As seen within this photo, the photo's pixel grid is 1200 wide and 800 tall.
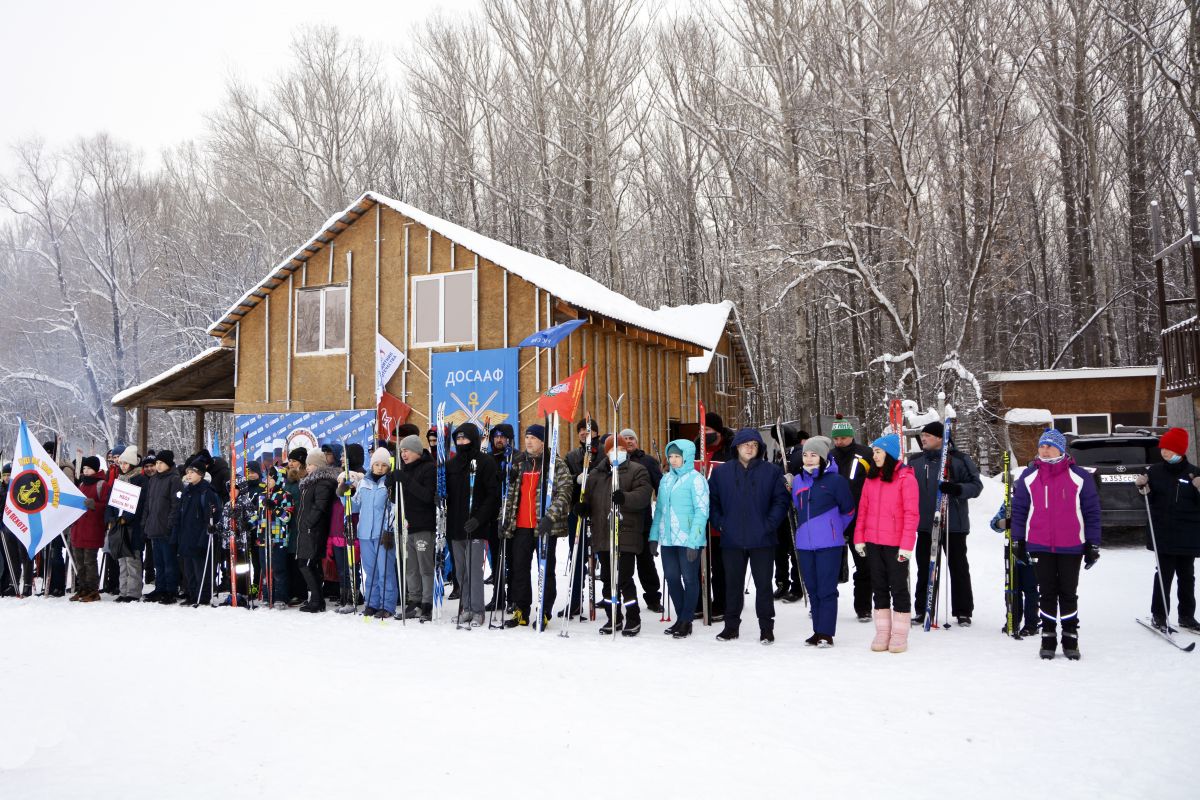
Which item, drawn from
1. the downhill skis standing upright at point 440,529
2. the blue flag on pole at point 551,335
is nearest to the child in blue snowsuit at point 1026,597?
the downhill skis standing upright at point 440,529

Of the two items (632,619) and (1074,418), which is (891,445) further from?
(1074,418)

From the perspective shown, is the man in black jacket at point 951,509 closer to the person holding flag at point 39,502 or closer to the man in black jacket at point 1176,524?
the man in black jacket at point 1176,524

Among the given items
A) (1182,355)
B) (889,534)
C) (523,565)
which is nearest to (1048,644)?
(889,534)

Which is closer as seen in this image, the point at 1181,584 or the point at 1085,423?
the point at 1181,584

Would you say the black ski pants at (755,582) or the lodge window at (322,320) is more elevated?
the lodge window at (322,320)

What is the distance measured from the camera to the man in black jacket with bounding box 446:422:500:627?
870cm

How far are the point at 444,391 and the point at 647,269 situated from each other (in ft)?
95.3

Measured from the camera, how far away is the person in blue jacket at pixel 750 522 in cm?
786

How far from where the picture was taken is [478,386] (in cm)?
1769

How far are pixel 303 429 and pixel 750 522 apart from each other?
13538mm

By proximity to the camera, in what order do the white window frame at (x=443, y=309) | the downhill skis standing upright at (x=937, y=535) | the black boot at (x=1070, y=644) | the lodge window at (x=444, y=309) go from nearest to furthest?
the black boot at (x=1070, y=644) < the downhill skis standing upright at (x=937, y=535) < the white window frame at (x=443, y=309) < the lodge window at (x=444, y=309)

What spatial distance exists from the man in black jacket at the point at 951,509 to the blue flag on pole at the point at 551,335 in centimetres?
835

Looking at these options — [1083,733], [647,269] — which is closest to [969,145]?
[1083,733]

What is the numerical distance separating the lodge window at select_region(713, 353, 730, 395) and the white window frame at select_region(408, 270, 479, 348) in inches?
451
